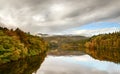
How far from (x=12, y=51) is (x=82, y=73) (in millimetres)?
26098

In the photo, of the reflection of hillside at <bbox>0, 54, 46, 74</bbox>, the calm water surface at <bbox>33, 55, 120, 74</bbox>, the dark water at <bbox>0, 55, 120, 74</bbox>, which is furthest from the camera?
the calm water surface at <bbox>33, 55, 120, 74</bbox>

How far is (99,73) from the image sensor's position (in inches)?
1917

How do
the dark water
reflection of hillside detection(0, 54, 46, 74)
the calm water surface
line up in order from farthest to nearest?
the calm water surface, the dark water, reflection of hillside detection(0, 54, 46, 74)

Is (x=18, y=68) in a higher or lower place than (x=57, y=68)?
higher

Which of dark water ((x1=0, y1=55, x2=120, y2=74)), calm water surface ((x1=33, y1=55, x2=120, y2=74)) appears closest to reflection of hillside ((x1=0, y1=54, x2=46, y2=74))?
dark water ((x1=0, y1=55, x2=120, y2=74))

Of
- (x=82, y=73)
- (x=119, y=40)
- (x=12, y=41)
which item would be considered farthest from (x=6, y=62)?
(x=119, y=40)

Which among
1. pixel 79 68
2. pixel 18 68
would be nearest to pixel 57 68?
pixel 79 68

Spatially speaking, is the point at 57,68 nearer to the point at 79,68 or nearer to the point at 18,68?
the point at 79,68

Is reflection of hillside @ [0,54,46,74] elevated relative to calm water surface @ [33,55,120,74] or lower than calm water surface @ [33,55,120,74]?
elevated

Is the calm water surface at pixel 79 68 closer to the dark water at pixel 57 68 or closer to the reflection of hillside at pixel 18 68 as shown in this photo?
the dark water at pixel 57 68

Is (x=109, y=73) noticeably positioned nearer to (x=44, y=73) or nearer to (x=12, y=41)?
(x=44, y=73)

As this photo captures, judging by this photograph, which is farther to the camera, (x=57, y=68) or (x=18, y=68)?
(x=57, y=68)

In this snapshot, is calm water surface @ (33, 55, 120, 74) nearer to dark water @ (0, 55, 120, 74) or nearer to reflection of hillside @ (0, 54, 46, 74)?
dark water @ (0, 55, 120, 74)

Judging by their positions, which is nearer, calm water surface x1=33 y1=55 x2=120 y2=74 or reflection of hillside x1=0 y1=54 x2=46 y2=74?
reflection of hillside x1=0 y1=54 x2=46 y2=74
